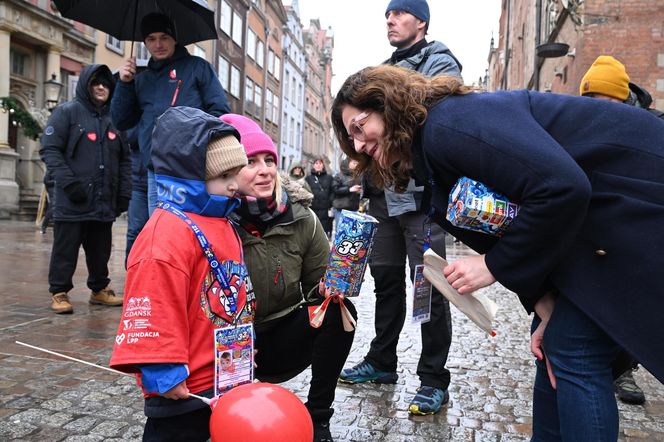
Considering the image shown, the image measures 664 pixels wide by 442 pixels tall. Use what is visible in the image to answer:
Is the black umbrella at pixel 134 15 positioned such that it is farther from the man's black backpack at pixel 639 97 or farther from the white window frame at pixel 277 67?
the white window frame at pixel 277 67

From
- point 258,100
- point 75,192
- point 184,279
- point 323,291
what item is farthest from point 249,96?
point 184,279

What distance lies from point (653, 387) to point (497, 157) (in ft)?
9.47

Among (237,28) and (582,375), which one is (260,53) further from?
(582,375)

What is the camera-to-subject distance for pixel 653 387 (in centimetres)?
380

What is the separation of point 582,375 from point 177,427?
1333mm

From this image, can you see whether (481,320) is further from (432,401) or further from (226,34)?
(226,34)

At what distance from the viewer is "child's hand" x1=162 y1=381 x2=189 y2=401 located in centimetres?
200

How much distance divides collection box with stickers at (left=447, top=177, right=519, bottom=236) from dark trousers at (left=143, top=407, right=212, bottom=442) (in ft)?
3.71

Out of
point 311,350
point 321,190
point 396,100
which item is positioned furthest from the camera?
point 321,190

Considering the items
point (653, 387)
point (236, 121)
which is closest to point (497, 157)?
point (236, 121)

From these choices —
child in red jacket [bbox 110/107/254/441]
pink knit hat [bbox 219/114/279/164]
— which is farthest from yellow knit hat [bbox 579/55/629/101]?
child in red jacket [bbox 110/107/254/441]

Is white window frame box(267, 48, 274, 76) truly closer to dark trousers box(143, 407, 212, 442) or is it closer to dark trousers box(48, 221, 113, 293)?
dark trousers box(48, 221, 113, 293)

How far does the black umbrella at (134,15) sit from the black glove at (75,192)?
1324 mm

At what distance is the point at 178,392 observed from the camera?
201 cm
